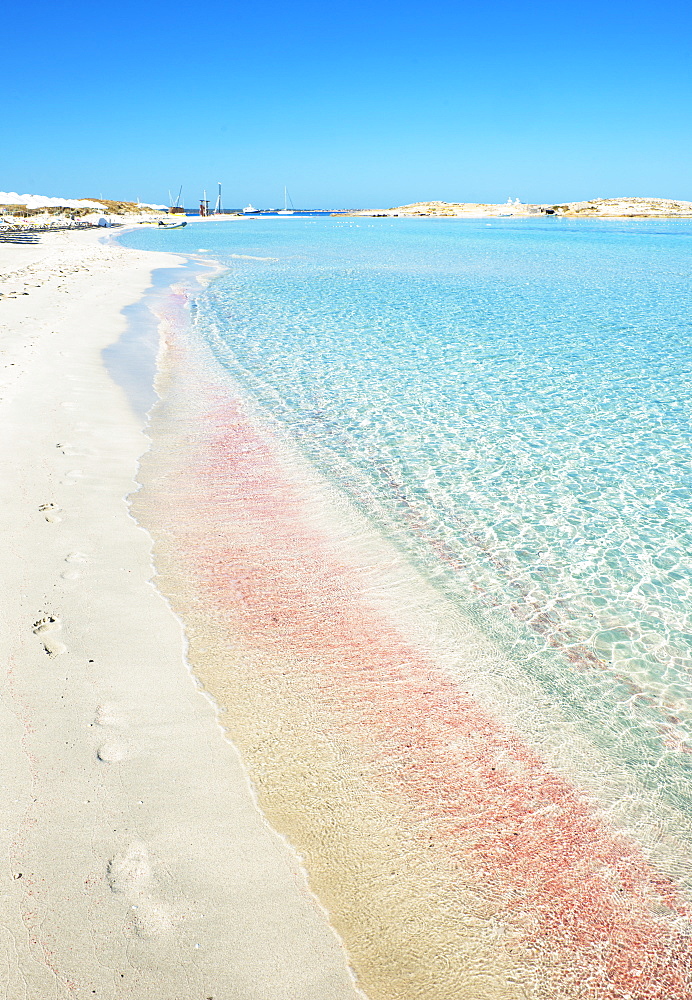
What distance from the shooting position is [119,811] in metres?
3.83

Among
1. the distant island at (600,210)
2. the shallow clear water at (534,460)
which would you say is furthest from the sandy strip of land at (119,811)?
the distant island at (600,210)

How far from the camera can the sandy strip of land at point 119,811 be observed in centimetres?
304

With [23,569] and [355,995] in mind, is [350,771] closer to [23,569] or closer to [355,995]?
[355,995]

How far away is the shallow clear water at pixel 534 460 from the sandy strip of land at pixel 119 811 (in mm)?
2706

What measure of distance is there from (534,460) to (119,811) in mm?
7782

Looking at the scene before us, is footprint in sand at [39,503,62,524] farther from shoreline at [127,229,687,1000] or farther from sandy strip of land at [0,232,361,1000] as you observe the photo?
shoreline at [127,229,687,1000]

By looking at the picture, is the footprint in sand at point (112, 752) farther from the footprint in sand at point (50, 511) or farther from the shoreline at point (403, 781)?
the footprint in sand at point (50, 511)

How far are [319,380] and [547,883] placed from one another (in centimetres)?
1202

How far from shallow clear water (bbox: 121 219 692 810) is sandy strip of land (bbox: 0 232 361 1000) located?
107 inches

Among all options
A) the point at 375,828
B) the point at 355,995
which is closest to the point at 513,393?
the point at 375,828

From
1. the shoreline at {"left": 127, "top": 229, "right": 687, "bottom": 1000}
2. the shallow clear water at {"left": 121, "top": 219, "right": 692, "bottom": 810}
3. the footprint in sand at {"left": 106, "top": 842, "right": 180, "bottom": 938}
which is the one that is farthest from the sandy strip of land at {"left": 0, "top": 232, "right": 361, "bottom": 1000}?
the shallow clear water at {"left": 121, "top": 219, "right": 692, "bottom": 810}

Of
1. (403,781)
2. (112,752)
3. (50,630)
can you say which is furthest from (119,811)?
(50,630)

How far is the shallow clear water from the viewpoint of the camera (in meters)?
5.75

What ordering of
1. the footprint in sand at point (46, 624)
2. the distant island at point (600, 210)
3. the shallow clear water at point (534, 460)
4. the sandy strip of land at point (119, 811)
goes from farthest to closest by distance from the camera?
the distant island at point (600, 210), the shallow clear water at point (534, 460), the footprint in sand at point (46, 624), the sandy strip of land at point (119, 811)
